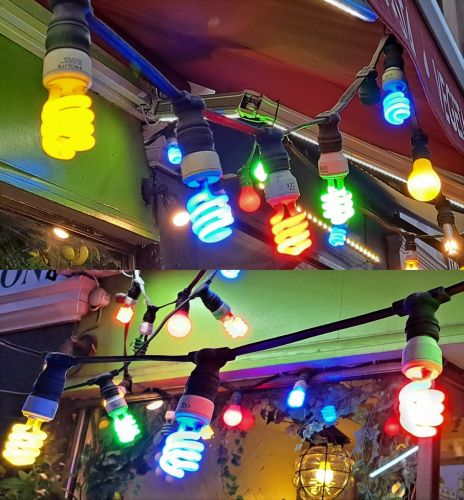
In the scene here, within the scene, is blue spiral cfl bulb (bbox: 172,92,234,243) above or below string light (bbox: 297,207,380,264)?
below

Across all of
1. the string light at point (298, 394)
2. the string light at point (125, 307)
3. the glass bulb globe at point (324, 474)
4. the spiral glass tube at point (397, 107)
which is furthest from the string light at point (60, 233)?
the spiral glass tube at point (397, 107)

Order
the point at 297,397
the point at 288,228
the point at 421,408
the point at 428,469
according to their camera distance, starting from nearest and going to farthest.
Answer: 1. the point at 421,408
2. the point at 288,228
3. the point at 428,469
4. the point at 297,397

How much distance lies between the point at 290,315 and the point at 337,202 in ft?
2.44

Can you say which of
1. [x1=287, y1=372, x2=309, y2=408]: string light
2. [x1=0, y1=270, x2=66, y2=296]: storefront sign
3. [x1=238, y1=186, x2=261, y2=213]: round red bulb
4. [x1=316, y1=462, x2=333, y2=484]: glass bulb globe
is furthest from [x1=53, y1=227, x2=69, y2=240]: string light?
[x1=316, y1=462, x2=333, y2=484]: glass bulb globe

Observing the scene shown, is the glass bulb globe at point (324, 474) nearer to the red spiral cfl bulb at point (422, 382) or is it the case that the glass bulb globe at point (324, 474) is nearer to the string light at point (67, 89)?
the red spiral cfl bulb at point (422, 382)

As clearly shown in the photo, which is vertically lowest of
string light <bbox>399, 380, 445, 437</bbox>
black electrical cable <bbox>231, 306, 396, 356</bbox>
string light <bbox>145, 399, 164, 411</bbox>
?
string light <bbox>399, 380, 445, 437</bbox>

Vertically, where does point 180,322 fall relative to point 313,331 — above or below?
above

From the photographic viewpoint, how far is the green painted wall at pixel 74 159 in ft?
7.70

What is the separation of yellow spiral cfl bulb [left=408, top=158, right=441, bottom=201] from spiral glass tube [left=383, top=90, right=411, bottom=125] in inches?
9.0

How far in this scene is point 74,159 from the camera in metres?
2.61

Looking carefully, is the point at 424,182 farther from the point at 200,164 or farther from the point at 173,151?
the point at 173,151

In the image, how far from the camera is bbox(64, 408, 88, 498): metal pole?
2.49 meters

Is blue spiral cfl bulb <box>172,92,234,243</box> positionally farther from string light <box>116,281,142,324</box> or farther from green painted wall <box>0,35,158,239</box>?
green painted wall <box>0,35,158,239</box>

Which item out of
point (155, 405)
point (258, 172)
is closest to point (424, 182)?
point (258, 172)
